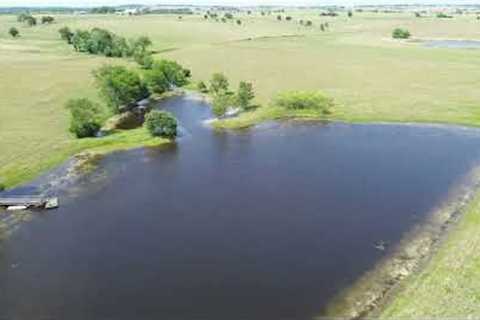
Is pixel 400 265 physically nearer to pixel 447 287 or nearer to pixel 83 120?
pixel 447 287

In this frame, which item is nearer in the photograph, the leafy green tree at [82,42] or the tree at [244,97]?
the tree at [244,97]

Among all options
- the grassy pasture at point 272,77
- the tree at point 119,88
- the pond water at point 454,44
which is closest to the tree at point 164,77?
the tree at point 119,88

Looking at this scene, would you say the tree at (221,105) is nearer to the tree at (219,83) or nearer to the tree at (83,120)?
the tree at (219,83)

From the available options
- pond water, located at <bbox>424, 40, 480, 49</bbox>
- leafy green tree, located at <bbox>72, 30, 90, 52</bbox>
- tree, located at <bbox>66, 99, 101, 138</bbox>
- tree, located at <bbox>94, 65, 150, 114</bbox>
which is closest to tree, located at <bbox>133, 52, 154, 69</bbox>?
tree, located at <bbox>94, 65, 150, 114</bbox>

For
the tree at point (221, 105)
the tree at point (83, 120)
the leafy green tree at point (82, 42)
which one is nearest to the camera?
the tree at point (83, 120)

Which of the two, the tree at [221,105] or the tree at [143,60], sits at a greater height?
the tree at [143,60]

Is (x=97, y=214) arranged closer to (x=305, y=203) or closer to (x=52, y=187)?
(x=52, y=187)

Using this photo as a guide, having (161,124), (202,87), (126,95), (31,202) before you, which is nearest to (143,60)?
(202,87)

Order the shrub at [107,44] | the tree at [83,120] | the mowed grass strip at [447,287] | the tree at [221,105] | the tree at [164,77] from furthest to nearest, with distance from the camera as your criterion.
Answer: the shrub at [107,44] → the tree at [164,77] → the tree at [221,105] → the tree at [83,120] → the mowed grass strip at [447,287]
